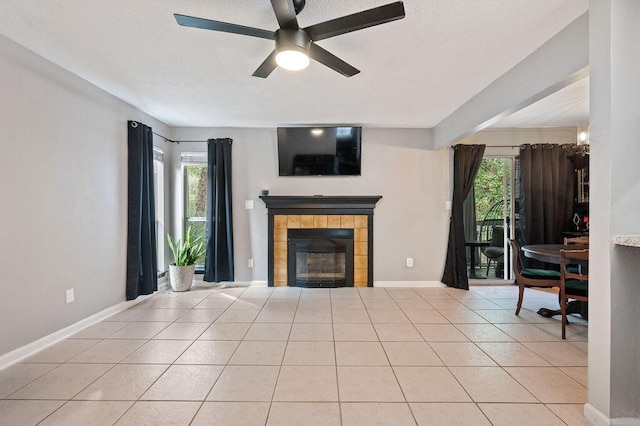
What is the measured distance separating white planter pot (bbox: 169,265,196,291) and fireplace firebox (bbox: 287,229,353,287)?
1442mm

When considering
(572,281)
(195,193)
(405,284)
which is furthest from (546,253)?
(195,193)

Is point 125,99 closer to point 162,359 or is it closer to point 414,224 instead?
point 162,359

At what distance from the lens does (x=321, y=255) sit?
4828mm

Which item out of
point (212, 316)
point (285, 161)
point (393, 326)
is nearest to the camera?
point (393, 326)

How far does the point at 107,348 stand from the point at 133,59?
2444mm

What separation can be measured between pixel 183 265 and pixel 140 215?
1.03 metres

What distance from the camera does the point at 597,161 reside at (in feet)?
5.53

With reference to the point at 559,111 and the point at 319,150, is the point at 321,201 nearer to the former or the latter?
the point at 319,150

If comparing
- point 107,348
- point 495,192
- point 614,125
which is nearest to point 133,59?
point 107,348

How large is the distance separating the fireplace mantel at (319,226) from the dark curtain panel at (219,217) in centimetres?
60

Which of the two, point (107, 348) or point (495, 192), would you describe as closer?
point (107, 348)

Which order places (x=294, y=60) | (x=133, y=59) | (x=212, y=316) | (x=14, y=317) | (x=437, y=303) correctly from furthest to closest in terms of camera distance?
(x=437, y=303) < (x=212, y=316) < (x=133, y=59) < (x=14, y=317) < (x=294, y=60)

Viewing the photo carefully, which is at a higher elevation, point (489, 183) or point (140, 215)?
point (489, 183)

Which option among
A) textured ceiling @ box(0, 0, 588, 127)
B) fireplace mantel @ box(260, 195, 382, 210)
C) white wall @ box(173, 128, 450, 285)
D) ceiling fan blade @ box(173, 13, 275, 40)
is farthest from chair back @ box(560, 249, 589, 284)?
ceiling fan blade @ box(173, 13, 275, 40)
